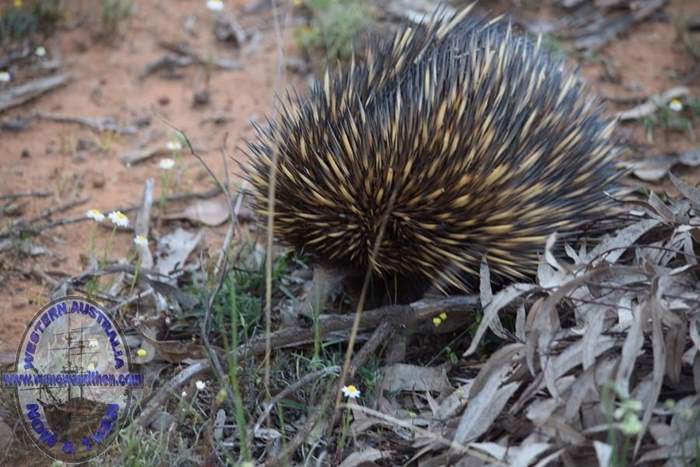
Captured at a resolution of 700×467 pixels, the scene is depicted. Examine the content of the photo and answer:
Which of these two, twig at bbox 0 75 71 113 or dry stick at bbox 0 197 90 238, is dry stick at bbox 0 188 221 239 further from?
twig at bbox 0 75 71 113

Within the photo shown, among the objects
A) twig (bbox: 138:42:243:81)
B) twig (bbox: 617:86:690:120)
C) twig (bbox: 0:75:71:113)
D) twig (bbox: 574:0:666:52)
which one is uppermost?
twig (bbox: 574:0:666:52)

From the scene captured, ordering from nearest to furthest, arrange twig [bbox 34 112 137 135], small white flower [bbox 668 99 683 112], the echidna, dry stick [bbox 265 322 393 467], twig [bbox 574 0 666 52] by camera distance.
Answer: dry stick [bbox 265 322 393 467]
the echidna
small white flower [bbox 668 99 683 112]
twig [bbox 34 112 137 135]
twig [bbox 574 0 666 52]

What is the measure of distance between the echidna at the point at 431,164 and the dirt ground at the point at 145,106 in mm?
1196

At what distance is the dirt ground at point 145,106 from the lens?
426cm

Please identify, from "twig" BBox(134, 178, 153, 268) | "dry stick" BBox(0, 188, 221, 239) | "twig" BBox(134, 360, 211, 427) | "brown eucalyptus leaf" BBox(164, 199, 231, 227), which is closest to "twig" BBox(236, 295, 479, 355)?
"twig" BBox(134, 360, 211, 427)

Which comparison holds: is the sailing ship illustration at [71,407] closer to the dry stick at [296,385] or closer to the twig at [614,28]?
the dry stick at [296,385]

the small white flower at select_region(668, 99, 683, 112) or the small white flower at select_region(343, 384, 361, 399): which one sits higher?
the small white flower at select_region(668, 99, 683, 112)

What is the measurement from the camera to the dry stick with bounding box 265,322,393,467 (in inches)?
108

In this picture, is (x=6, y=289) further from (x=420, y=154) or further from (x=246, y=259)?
(x=420, y=154)

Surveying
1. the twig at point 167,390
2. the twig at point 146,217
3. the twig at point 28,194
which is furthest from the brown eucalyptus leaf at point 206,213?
the twig at point 167,390

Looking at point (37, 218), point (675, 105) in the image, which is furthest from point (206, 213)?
point (675, 105)

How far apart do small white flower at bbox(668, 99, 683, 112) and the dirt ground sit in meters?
0.17

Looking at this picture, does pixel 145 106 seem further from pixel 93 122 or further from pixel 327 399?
pixel 327 399

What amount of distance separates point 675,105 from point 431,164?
2.42m
